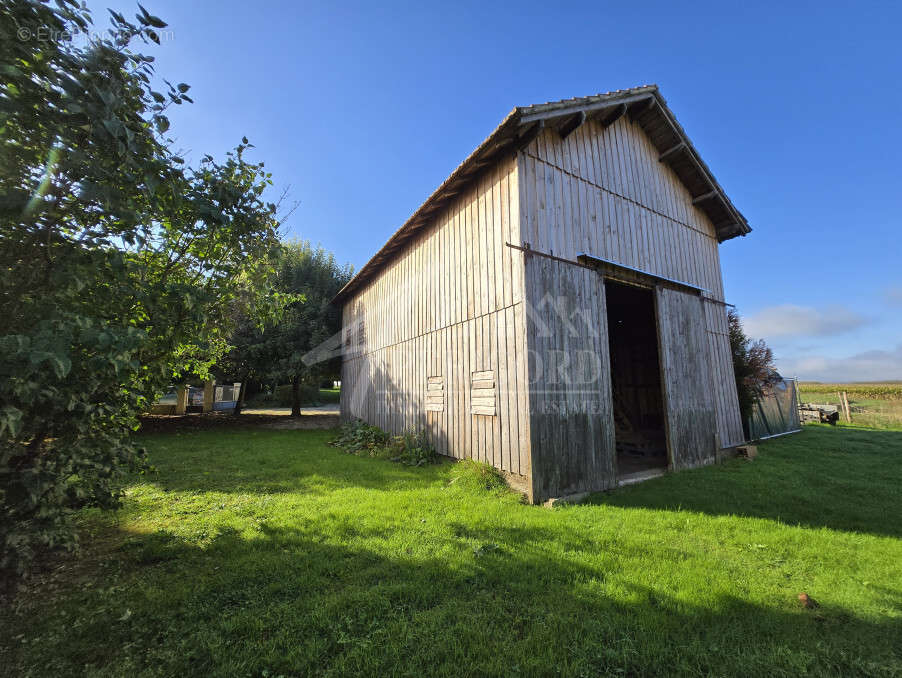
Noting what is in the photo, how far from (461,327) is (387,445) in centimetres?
425

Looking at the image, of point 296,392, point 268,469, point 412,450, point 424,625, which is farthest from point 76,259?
point 296,392

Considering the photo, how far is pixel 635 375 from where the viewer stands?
1251 cm

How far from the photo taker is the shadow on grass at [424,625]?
2156mm

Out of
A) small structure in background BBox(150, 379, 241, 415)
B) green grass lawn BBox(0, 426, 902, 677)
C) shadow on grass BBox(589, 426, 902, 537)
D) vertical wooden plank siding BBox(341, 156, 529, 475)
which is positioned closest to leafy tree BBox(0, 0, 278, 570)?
green grass lawn BBox(0, 426, 902, 677)

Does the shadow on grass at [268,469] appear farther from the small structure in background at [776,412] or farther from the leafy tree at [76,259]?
the small structure in background at [776,412]

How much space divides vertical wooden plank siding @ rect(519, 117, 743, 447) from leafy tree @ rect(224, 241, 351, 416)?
1132cm

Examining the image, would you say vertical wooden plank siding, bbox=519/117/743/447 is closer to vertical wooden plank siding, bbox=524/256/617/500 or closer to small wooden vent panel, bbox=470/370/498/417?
vertical wooden plank siding, bbox=524/256/617/500

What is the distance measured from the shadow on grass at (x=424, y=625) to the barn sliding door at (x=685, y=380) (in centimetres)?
531

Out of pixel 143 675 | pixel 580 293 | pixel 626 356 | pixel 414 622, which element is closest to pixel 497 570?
pixel 414 622

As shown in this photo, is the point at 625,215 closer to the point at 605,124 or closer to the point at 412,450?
the point at 605,124

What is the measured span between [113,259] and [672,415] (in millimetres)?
9328

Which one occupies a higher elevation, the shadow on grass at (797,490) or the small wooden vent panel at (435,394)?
the small wooden vent panel at (435,394)

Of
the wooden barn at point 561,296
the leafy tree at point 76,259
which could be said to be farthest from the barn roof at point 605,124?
the leafy tree at point 76,259

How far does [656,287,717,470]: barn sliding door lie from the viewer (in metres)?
7.73
